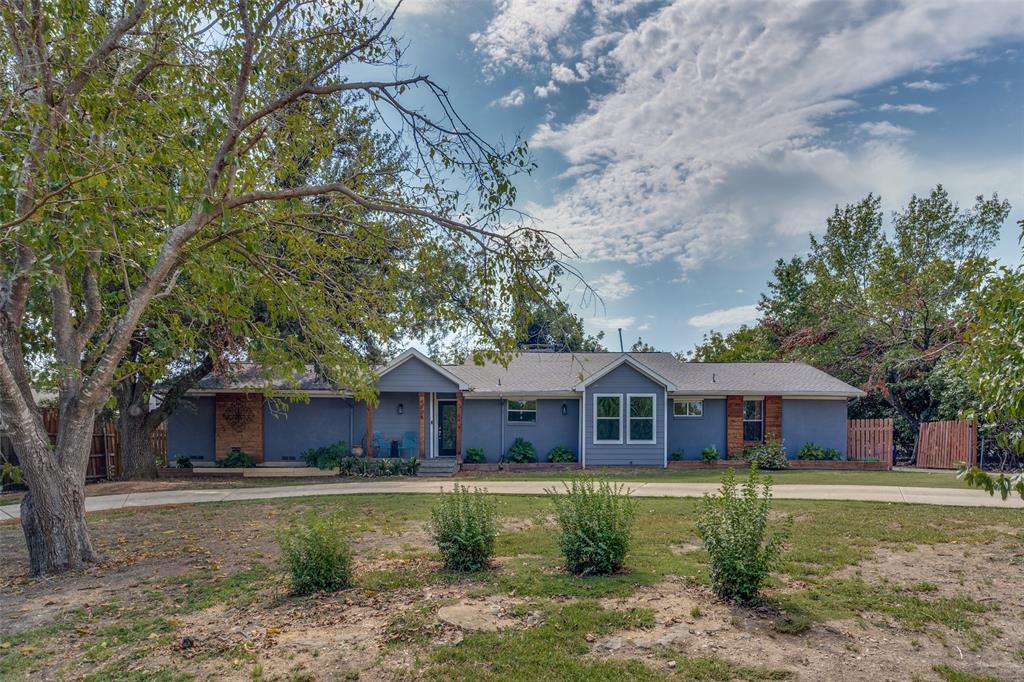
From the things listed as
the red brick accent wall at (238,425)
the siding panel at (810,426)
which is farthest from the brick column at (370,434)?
the siding panel at (810,426)

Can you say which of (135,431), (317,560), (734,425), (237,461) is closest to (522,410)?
(734,425)

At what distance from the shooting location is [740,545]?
502 cm

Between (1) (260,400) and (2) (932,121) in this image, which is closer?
(2) (932,121)

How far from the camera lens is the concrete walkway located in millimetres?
11016

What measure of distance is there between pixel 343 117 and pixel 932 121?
975 centimetres

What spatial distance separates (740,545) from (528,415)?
14580 mm

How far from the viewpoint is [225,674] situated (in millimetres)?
4070

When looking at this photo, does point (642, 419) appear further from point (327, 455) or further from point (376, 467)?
point (327, 455)

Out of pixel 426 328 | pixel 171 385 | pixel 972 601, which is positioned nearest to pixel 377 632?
pixel 426 328

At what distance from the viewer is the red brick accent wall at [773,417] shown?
19422mm

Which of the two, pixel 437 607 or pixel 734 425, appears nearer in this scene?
pixel 437 607

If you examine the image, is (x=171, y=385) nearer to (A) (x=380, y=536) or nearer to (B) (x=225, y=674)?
(A) (x=380, y=536)

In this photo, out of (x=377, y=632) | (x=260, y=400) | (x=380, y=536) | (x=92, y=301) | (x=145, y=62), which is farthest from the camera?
(x=260, y=400)

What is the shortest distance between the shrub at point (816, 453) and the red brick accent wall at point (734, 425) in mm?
1956
